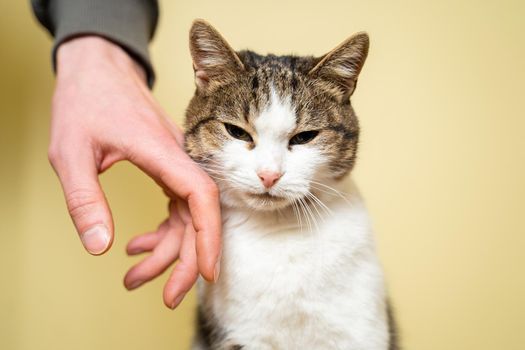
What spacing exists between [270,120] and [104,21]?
2.09ft

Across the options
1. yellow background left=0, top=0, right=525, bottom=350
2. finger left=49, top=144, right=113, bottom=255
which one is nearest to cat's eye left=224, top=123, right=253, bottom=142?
finger left=49, top=144, right=113, bottom=255

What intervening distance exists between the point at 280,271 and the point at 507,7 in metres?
1.59

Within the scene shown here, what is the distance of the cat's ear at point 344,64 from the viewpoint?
109 centimetres

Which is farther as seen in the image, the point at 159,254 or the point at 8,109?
the point at 8,109

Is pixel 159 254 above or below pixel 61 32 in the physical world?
below

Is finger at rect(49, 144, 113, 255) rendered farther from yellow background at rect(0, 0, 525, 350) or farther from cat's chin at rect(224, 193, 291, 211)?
yellow background at rect(0, 0, 525, 350)

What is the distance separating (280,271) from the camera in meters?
1.11

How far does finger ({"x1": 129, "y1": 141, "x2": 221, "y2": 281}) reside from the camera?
1.00 m

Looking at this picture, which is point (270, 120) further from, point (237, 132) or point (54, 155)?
point (54, 155)

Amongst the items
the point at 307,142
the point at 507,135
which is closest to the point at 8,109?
the point at 307,142

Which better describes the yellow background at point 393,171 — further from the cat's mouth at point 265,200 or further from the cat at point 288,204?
the cat's mouth at point 265,200

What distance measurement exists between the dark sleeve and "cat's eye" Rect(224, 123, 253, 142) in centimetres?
45

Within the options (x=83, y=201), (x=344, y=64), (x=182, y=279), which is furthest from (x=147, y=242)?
(x=344, y=64)

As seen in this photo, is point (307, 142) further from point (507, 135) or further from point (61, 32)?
point (507, 135)
